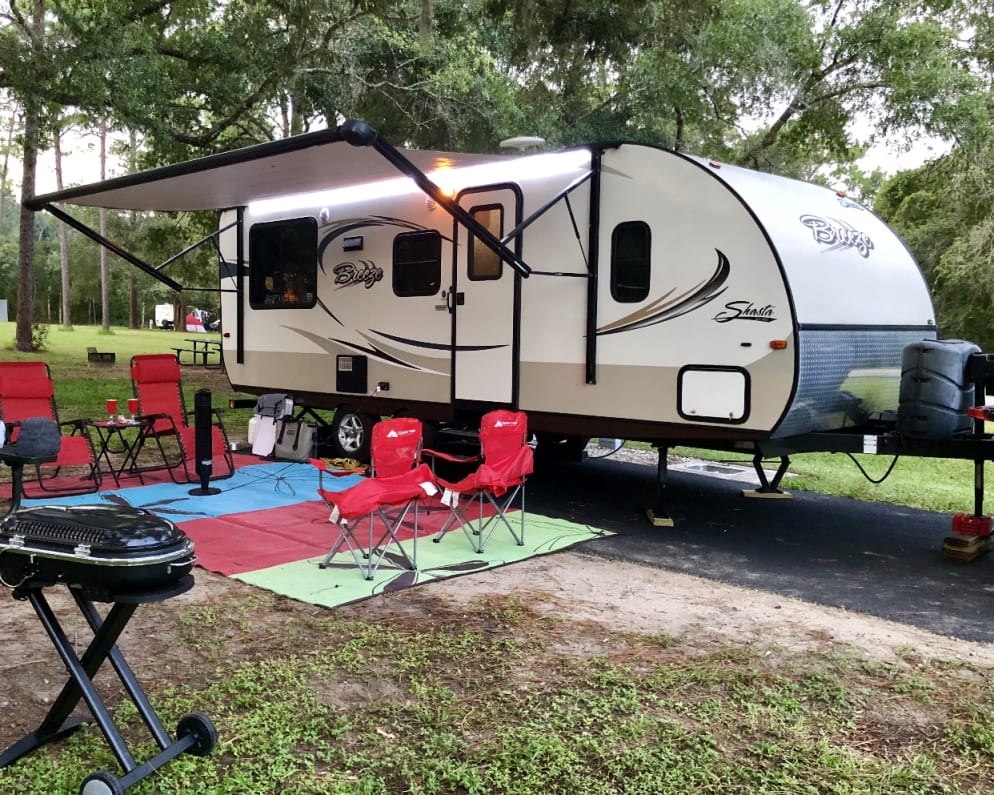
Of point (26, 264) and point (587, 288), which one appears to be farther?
point (26, 264)

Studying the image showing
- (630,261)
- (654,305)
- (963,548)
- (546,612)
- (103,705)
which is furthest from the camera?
(630,261)

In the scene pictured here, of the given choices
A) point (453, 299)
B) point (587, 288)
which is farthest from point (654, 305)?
point (453, 299)

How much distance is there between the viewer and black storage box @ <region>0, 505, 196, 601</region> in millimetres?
2482

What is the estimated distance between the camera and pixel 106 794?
254 centimetres

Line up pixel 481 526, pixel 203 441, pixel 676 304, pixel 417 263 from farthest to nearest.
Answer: pixel 417 263 → pixel 203 441 → pixel 676 304 → pixel 481 526

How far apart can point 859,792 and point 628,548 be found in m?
3.10

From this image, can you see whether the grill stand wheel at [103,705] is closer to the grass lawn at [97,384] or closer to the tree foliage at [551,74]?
the grass lawn at [97,384]

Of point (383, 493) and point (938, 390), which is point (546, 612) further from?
point (938, 390)

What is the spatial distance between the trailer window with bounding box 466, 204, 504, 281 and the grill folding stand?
468cm

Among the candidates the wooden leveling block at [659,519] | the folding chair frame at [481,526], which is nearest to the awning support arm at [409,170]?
the folding chair frame at [481,526]

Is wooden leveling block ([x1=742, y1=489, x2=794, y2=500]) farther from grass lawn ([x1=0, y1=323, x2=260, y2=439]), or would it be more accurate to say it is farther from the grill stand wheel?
grass lawn ([x1=0, y1=323, x2=260, y2=439])

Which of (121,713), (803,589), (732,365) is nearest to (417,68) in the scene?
(732,365)

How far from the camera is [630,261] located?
6.29 m

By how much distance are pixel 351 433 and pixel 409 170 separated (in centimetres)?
386
